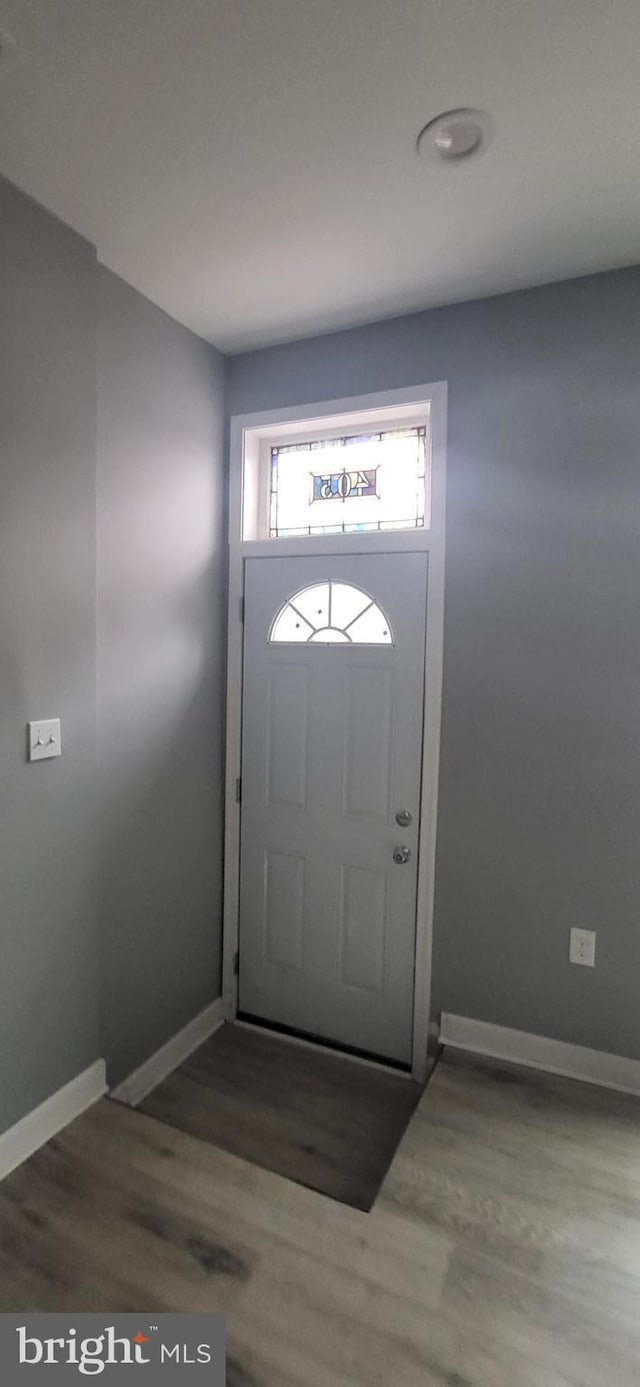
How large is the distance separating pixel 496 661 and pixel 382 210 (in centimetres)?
133

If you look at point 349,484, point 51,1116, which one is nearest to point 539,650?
point 349,484

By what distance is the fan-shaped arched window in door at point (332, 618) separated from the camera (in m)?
2.27

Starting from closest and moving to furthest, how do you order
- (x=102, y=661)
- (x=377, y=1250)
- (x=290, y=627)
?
(x=377, y=1250), (x=102, y=661), (x=290, y=627)

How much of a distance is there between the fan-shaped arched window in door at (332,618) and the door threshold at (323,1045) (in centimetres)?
159

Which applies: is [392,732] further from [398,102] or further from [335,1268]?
[398,102]

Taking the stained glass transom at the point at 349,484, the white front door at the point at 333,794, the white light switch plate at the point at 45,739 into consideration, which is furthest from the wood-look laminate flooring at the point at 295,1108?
the stained glass transom at the point at 349,484

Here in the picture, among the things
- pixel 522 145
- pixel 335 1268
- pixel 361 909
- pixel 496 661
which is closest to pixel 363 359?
pixel 522 145

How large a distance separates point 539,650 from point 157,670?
4.29ft

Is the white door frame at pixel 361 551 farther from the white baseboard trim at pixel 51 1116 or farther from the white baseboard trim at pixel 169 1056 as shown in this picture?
the white baseboard trim at pixel 51 1116

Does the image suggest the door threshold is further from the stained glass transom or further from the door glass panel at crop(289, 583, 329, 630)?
the stained glass transom

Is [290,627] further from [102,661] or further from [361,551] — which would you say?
[102,661]

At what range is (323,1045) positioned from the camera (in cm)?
245

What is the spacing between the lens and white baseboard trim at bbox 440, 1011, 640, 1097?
1.95 metres

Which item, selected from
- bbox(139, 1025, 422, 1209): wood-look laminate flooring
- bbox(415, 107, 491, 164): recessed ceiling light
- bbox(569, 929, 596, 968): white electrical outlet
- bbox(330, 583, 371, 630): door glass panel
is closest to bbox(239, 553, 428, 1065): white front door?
bbox(330, 583, 371, 630): door glass panel
